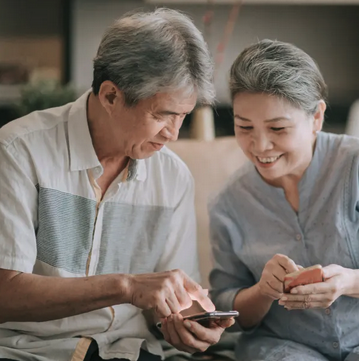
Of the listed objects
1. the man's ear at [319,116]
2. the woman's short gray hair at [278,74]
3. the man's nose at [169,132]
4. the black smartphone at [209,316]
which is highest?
the woman's short gray hair at [278,74]

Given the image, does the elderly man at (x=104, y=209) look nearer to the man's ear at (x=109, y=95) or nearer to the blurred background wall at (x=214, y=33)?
the man's ear at (x=109, y=95)

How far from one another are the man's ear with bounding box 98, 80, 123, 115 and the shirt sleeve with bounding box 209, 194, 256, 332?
46cm

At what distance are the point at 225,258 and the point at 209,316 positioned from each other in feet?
1.28

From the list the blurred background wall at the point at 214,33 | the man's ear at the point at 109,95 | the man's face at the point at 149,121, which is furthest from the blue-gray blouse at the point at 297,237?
the blurred background wall at the point at 214,33

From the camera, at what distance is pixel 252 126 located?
1.74 metres

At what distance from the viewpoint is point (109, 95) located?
5.49ft

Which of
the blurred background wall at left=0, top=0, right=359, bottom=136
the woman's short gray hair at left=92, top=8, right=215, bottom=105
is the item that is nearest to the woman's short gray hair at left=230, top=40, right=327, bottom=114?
the woman's short gray hair at left=92, top=8, right=215, bottom=105

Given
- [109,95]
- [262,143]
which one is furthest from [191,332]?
[109,95]

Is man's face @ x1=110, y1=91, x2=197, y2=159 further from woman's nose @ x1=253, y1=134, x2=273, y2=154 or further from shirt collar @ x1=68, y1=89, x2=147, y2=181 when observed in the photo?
woman's nose @ x1=253, y1=134, x2=273, y2=154

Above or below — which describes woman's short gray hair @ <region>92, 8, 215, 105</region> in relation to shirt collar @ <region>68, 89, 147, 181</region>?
above

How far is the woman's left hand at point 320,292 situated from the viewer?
157 centimetres

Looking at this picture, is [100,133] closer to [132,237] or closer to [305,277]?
[132,237]

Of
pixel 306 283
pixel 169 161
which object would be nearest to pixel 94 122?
pixel 169 161

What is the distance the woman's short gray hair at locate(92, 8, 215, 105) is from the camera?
1606 millimetres
